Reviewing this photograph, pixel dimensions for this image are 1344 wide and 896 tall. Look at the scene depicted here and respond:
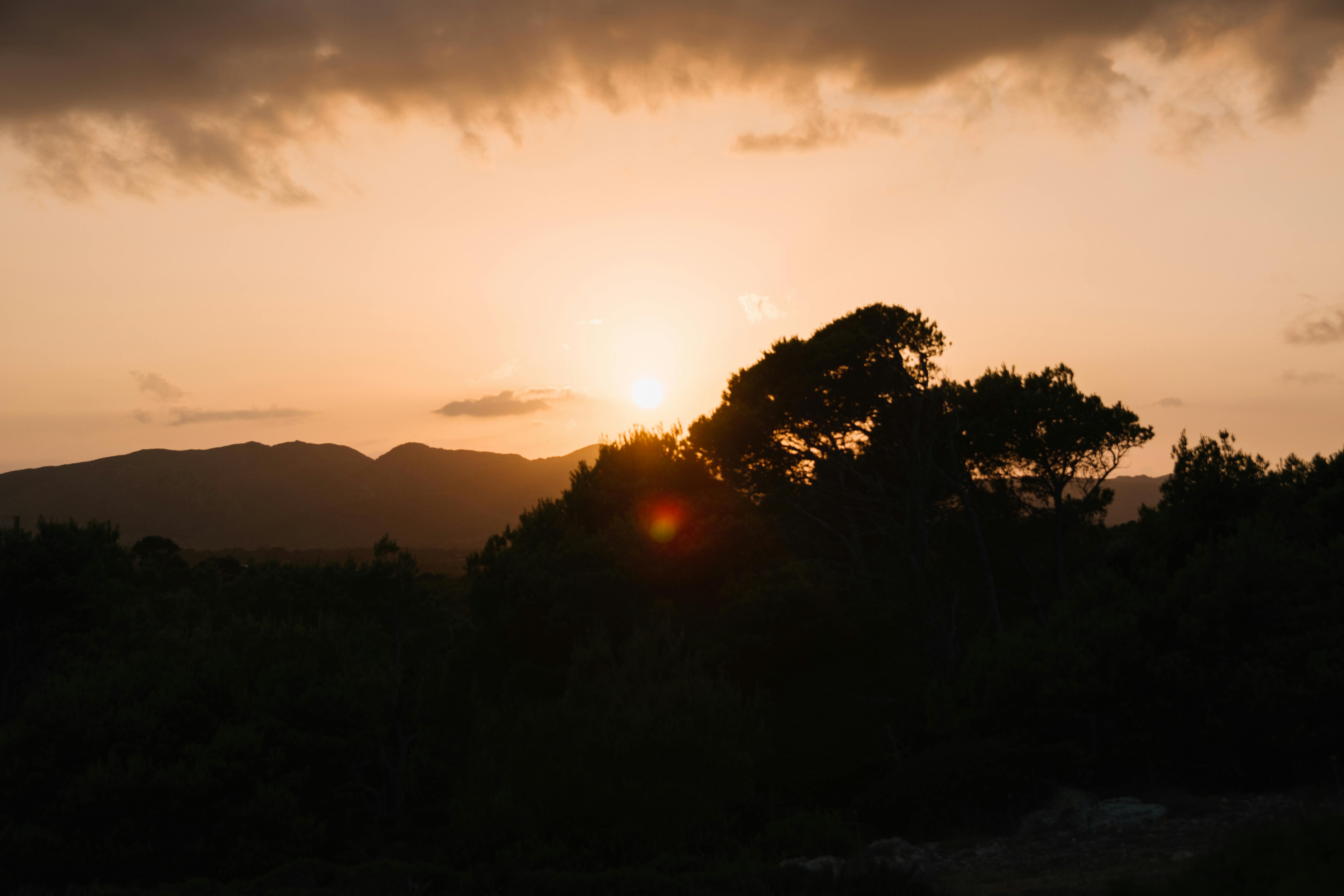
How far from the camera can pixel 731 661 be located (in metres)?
27.0

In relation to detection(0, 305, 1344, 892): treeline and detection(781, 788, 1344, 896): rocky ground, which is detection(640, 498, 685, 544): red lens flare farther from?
detection(781, 788, 1344, 896): rocky ground

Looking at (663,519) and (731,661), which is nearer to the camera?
(731,661)

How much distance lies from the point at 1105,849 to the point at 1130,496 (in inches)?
7407

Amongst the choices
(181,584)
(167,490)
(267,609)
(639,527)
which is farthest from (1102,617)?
(167,490)

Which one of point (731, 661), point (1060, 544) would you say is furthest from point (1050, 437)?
point (731, 661)

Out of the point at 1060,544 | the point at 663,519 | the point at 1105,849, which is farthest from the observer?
the point at 663,519

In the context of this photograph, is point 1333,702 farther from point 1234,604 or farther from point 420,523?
point 420,523

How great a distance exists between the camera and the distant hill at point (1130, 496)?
522 feet

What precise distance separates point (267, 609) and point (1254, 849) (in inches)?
1456

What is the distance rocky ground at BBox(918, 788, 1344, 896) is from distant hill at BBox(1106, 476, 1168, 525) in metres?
148

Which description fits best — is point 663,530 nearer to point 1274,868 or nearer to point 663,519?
point 663,519

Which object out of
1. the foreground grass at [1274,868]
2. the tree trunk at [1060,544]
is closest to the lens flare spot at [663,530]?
the tree trunk at [1060,544]

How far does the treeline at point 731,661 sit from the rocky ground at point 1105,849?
2093 mm

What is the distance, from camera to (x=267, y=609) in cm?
3578
